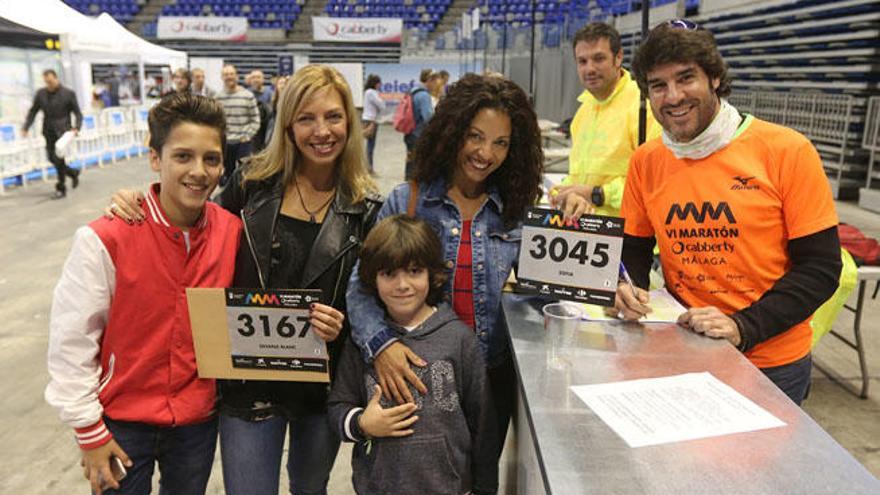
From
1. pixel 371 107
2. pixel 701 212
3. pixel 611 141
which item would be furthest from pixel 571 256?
pixel 371 107

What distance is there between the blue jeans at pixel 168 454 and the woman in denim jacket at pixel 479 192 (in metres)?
0.48

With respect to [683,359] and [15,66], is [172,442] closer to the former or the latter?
[683,359]

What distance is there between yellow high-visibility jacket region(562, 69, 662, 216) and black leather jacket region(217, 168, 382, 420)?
4.21 feet

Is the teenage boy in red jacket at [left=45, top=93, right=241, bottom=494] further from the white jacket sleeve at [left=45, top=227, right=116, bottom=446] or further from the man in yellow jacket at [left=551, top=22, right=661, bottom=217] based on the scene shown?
the man in yellow jacket at [left=551, top=22, right=661, bottom=217]

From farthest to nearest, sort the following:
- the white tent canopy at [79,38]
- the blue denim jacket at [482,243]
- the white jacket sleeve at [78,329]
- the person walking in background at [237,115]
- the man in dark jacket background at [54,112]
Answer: the white tent canopy at [79,38] → the man in dark jacket background at [54,112] → the person walking in background at [237,115] → the blue denim jacket at [482,243] → the white jacket sleeve at [78,329]

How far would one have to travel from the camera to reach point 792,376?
1.65 meters

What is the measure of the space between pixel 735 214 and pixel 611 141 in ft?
3.96

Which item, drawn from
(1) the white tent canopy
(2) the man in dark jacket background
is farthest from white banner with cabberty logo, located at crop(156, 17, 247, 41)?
(2) the man in dark jacket background

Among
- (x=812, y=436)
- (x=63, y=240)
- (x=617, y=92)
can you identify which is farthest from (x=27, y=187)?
(x=812, y=436)

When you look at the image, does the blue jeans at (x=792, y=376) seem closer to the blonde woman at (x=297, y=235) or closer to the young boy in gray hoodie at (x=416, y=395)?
the young boy in gray hoodie at (x=416, y=395)

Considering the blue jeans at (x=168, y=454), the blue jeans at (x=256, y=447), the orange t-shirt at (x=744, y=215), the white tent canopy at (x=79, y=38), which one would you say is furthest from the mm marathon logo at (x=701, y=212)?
the white tent canopy at (x=79, y=38)

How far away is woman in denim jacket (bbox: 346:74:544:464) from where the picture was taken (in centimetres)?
167

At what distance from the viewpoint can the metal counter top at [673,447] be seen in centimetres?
100

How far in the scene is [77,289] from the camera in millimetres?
1399
